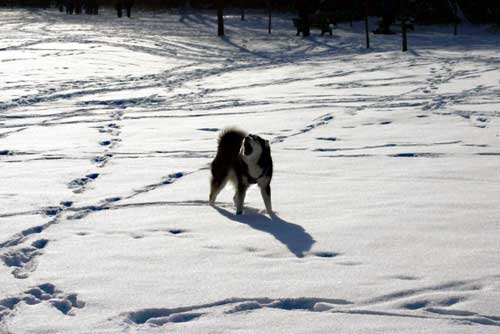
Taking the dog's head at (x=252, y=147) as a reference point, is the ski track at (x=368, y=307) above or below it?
below

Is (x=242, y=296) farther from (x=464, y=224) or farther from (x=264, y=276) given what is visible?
(x=464, y=224)

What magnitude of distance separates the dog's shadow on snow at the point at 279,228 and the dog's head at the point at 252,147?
1.75 ft

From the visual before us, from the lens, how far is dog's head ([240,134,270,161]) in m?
5.96

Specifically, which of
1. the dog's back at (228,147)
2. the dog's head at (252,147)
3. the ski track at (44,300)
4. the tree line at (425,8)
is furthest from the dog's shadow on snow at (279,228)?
the tree line at (425,8)

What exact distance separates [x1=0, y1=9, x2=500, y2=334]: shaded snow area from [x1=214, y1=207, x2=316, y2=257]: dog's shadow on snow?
24mm

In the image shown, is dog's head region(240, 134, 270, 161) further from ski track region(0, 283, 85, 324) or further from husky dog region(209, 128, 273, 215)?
ski track region(0, 283, 85, 324)

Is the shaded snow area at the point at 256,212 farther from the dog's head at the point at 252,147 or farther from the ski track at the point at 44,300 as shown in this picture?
the dog's head at the point at 252,147

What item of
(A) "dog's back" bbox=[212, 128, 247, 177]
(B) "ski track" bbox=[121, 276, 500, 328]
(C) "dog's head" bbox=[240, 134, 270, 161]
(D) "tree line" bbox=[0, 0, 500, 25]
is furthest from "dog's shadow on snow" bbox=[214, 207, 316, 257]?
(D) "tree line" bbox=[0, 0, 500, 25]

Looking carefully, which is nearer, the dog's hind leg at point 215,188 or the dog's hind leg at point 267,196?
the dog's hind leg at point 267,196

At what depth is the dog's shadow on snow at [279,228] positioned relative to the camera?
5.39 m

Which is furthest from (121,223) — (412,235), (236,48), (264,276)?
(236,48)

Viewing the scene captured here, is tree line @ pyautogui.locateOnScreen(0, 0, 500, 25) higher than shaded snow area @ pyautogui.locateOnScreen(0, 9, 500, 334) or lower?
higher

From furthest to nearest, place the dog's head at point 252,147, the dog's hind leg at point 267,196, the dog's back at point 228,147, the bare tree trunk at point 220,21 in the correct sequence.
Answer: the bare tree trunk at point 220,21 < the dog's back at point 228,147 < the dog's hind leg at point 267,196 < the dog's head at point 252,147

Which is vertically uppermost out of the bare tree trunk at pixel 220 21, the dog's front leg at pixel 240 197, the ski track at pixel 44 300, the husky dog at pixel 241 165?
the bare tree trunk at pixel 220 21
